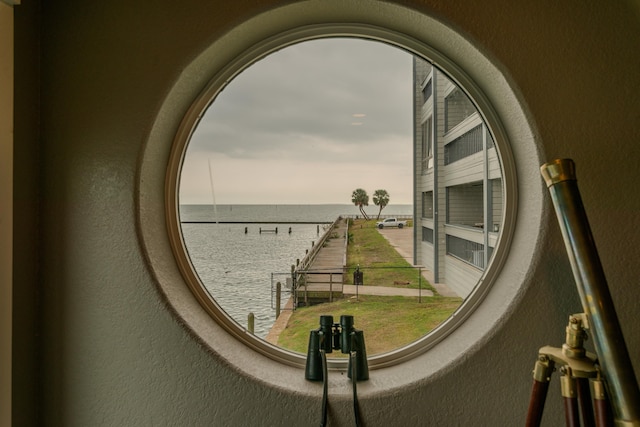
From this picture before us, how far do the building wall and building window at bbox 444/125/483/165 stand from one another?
0.24 metres

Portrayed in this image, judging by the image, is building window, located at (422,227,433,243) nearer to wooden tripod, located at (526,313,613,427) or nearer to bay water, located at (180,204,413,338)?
bay water, located at (180,204,413,338)

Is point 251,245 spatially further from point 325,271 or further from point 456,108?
point 456,108

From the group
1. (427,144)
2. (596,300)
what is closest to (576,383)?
(596,300)

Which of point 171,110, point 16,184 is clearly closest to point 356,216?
point 171,110

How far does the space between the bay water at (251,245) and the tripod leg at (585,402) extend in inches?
34.6

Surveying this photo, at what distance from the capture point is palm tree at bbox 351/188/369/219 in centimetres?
158

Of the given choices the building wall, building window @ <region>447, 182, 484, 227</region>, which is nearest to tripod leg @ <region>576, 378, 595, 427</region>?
the building wall

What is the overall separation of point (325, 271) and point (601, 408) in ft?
3.33

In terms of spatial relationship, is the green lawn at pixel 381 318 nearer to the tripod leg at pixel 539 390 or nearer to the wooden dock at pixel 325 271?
the wooden dock at pixel 325 271

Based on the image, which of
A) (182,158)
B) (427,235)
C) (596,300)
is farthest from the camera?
(427,235)

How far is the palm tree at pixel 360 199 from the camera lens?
→ 1584 millimetres

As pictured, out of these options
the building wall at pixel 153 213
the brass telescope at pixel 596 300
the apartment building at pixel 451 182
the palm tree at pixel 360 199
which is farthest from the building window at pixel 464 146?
the brass telescope at pixel 596 300

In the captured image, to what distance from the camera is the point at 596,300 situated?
0.79m

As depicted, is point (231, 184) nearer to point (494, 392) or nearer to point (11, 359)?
point (11, 359)
